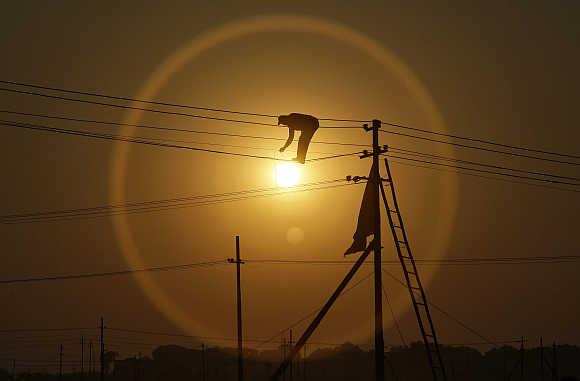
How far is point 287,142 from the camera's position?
3822 cm

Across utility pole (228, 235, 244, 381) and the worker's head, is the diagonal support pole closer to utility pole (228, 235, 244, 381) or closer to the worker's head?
the worker's head

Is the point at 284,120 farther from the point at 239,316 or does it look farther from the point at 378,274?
the point at 239,316

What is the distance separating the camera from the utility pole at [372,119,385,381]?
119ft

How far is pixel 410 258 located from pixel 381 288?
2.34m

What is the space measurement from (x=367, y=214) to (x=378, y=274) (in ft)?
8.80

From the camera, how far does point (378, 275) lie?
37094 mm

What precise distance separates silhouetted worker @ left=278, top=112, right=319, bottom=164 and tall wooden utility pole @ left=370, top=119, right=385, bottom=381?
263 cm

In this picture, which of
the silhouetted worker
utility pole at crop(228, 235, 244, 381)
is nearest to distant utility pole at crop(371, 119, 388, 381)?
the silhouetted worker

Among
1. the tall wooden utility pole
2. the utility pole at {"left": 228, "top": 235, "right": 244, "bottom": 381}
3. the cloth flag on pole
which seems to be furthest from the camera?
the utility pole at {"left": 228, "top": 235, "right": 244, "bottom": 381}

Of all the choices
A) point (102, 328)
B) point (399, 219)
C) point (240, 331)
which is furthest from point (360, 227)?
point (102, 328)

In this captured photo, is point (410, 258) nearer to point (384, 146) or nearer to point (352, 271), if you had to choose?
point (352, 271)

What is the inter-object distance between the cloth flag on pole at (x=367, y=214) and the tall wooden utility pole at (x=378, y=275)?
0.37 feet

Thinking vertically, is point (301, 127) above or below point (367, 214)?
above

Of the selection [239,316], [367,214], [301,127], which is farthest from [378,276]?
[239,316]
